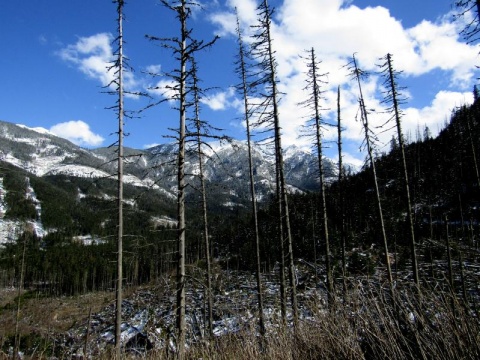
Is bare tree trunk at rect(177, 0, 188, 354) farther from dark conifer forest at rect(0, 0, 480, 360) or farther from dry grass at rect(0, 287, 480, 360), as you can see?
dry grass at rect(0, 287, 480, 360)

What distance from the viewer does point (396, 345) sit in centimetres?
295

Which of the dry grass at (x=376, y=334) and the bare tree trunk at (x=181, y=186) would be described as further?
the bare tree trunk at (x=181, y=186)

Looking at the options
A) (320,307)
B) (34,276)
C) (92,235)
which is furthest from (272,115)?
(92,235)

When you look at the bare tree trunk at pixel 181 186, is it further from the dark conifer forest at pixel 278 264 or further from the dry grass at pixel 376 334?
the dry grass at pixel 376 334

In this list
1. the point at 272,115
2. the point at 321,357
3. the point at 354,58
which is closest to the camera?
the point at 321,357

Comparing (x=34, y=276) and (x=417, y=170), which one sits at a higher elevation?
(x=417, y=170)

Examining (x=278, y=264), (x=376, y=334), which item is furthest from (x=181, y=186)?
(x=278, y=264)

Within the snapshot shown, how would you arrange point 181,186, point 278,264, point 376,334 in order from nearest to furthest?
point 376,334
point 181,186
point 278,264

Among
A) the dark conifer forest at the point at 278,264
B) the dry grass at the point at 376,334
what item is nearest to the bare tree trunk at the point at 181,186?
the dark conifer forest at the point at 278,264

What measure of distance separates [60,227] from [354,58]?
176723 mm

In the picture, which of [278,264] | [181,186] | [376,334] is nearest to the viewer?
[376,334]

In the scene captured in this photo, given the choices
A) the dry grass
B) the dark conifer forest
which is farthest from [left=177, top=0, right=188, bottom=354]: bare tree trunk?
the dry grass

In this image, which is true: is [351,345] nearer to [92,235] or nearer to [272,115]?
[272,115]

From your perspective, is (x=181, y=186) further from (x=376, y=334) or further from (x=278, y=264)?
(x=278, y=264)
